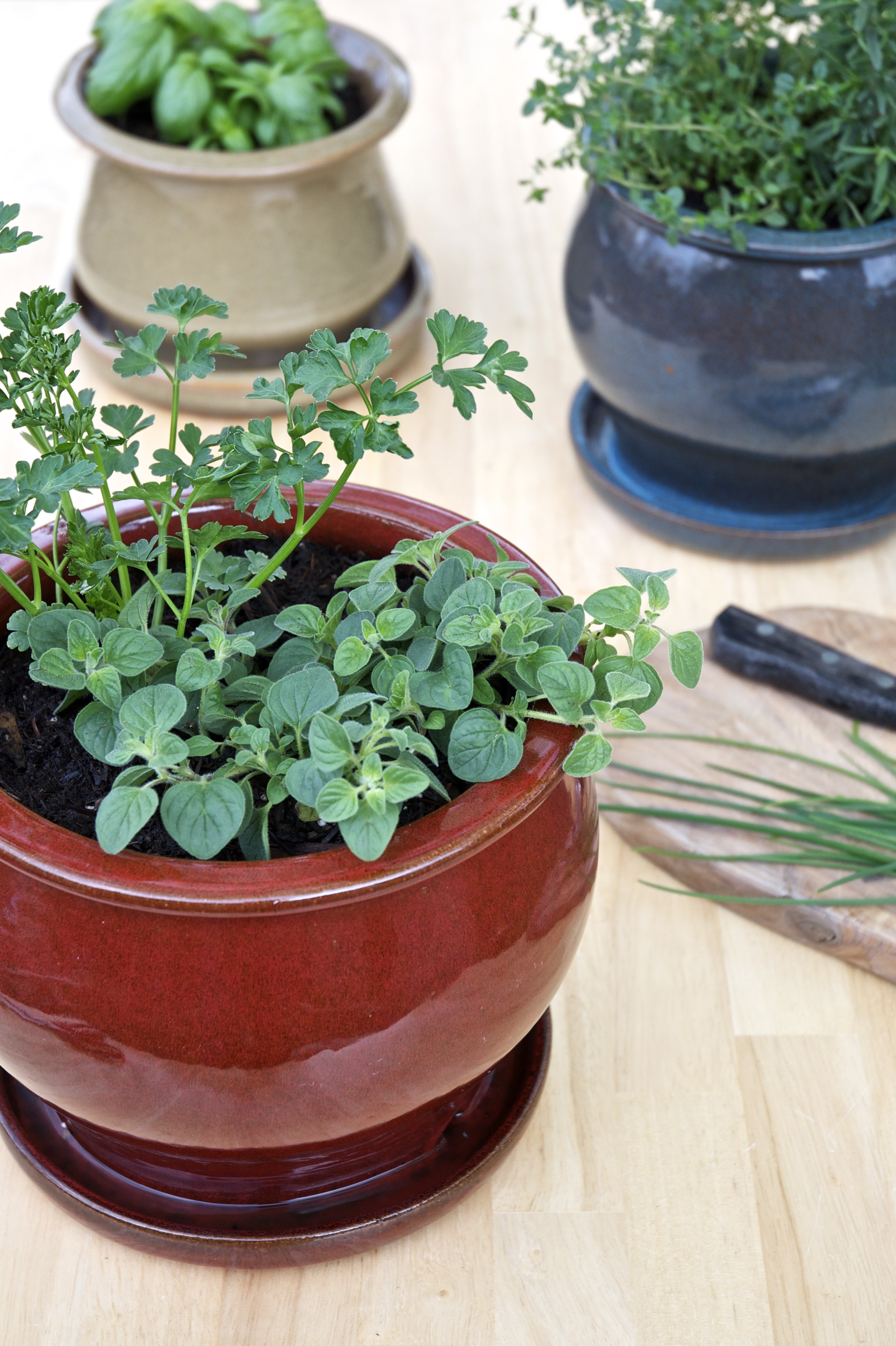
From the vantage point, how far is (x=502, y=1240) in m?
0.74

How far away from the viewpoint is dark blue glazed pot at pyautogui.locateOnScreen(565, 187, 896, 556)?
102 cm

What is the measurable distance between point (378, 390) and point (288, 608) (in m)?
0.11

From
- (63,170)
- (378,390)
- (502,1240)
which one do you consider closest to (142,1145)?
(502,1240)

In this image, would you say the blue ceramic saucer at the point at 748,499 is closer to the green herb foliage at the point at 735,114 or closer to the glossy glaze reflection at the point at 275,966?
the green herb foliage at the point at 735,114

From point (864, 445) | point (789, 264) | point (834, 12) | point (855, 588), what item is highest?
point (834, 12)

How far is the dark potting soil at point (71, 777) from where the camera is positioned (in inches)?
23.1

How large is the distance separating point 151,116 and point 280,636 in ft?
2.99

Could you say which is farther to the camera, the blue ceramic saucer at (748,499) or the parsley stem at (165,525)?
the blue ceramic saucer at (748,499)

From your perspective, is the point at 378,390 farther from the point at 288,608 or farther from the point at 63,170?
the point at 63,170

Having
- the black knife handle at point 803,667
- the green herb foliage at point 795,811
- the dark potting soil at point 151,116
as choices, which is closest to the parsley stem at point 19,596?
the green herb foliage at point 795,811

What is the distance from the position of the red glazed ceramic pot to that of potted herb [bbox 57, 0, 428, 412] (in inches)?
26.6

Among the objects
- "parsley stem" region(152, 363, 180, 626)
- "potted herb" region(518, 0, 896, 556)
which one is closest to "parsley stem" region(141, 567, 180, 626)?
"parsley stem" region(152, 363, 180, 626)

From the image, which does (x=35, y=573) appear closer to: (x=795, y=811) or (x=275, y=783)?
(x=275, y=783)

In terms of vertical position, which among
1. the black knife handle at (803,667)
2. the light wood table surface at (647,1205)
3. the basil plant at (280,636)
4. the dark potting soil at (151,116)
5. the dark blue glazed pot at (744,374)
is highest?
the basil plant at (280,636)
